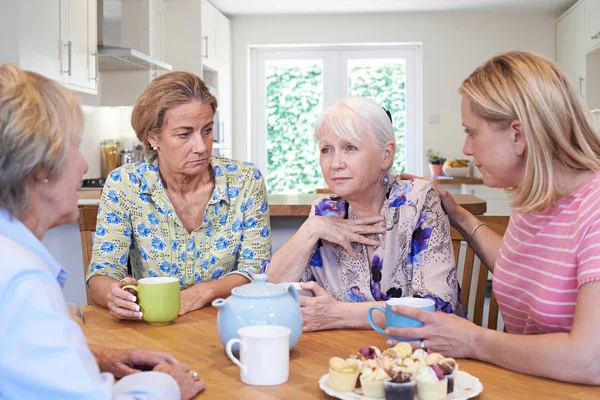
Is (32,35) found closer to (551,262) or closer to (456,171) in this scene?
(551,262)

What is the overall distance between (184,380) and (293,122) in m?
6.43

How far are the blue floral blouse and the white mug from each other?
791 millimetres

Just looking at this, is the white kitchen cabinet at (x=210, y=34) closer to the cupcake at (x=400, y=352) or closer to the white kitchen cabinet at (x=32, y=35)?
the white kitchen cabinet at (x=32, y=35)

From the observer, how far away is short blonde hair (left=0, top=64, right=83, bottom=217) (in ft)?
2.53

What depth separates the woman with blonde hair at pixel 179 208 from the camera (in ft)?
6.20

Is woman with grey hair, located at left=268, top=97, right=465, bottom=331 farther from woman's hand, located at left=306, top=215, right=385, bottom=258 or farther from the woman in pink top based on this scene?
the woman in pink top

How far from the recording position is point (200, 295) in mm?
1637

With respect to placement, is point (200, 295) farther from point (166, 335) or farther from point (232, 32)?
point (232, 32)

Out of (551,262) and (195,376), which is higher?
(551,262)

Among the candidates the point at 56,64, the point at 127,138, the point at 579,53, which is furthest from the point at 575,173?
the point at 579,53

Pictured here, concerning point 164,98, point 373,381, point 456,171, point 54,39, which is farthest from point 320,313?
point 456,171

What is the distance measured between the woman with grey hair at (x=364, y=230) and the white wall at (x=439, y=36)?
5467mm

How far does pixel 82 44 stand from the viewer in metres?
4.42

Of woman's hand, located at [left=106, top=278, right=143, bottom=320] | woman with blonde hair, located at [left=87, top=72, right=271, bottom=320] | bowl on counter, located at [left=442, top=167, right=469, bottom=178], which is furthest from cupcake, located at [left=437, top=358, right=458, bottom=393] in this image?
bowl on counter, located at [left=442, top=167, right=469, bottom=178]
